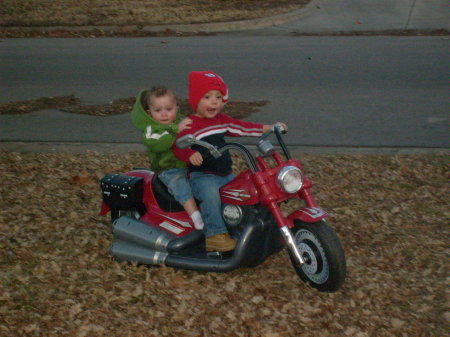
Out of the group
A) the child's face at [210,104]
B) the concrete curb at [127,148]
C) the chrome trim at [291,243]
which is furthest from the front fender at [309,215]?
the concrete curb at [127,148]

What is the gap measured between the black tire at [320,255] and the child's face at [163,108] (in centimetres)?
111

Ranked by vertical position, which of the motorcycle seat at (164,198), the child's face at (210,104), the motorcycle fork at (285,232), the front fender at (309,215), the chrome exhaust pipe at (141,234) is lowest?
the chrome exhaust pipe at (141,234)

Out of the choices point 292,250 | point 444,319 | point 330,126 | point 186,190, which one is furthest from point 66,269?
point 330,126

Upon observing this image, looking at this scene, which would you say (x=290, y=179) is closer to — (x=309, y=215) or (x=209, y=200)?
(x=309, y=215)

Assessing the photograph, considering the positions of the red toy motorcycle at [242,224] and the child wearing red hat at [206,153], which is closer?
the red toy motorcycle at [242,224]

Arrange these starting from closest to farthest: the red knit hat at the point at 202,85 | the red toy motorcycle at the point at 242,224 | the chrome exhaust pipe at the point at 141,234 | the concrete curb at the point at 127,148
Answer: the red toy motorcycle at the point at 242,224, the red knit hat at the point at 202,85, the chrome exhaust pipe at the point at 141,234, the concrete curb at the point at 127,148

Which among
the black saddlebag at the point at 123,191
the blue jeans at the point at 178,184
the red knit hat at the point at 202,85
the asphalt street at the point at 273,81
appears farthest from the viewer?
the asphalt street at the point at 273,81

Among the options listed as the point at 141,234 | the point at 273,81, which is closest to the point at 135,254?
the point at 141,234

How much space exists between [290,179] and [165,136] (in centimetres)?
89

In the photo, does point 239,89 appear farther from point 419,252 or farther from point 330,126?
point 419,252

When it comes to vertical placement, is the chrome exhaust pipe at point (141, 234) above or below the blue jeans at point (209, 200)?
below

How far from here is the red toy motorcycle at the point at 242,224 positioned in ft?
12.7

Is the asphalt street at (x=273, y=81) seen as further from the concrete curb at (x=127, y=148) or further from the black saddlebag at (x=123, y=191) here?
the black saddlebag at (x=123, y=191)

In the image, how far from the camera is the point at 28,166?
238 inches
